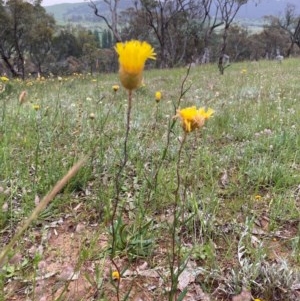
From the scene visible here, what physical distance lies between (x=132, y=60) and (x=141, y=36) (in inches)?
1470

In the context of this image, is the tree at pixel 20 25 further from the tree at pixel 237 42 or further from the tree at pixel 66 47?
the tree at pixel 237 42

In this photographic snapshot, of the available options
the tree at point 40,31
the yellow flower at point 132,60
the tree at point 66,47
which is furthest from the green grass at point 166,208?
the tree at point 66,47

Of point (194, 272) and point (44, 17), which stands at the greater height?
point (44, 17)

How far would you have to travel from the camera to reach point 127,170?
308 cm

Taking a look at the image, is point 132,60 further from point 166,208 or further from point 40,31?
point 40,31

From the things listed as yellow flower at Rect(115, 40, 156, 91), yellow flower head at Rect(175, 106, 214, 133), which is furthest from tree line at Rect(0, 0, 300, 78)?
yellow flower at Rect(115, 40, 156, 91)

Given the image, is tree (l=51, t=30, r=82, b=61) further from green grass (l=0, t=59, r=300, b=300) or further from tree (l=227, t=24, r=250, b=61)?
green grass (l=0, t=59, r=300, b=300)

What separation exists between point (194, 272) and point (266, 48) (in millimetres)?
51955

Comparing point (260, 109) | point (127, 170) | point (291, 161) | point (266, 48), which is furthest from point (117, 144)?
point (266, 48)

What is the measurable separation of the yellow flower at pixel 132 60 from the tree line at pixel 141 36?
14.3 meters

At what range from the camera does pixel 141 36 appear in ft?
120

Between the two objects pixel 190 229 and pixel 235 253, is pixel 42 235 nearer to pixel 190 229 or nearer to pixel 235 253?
pixel 190 229

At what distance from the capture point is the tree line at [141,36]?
22.9m

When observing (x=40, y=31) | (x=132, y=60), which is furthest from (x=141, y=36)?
(x=132, y=60)
